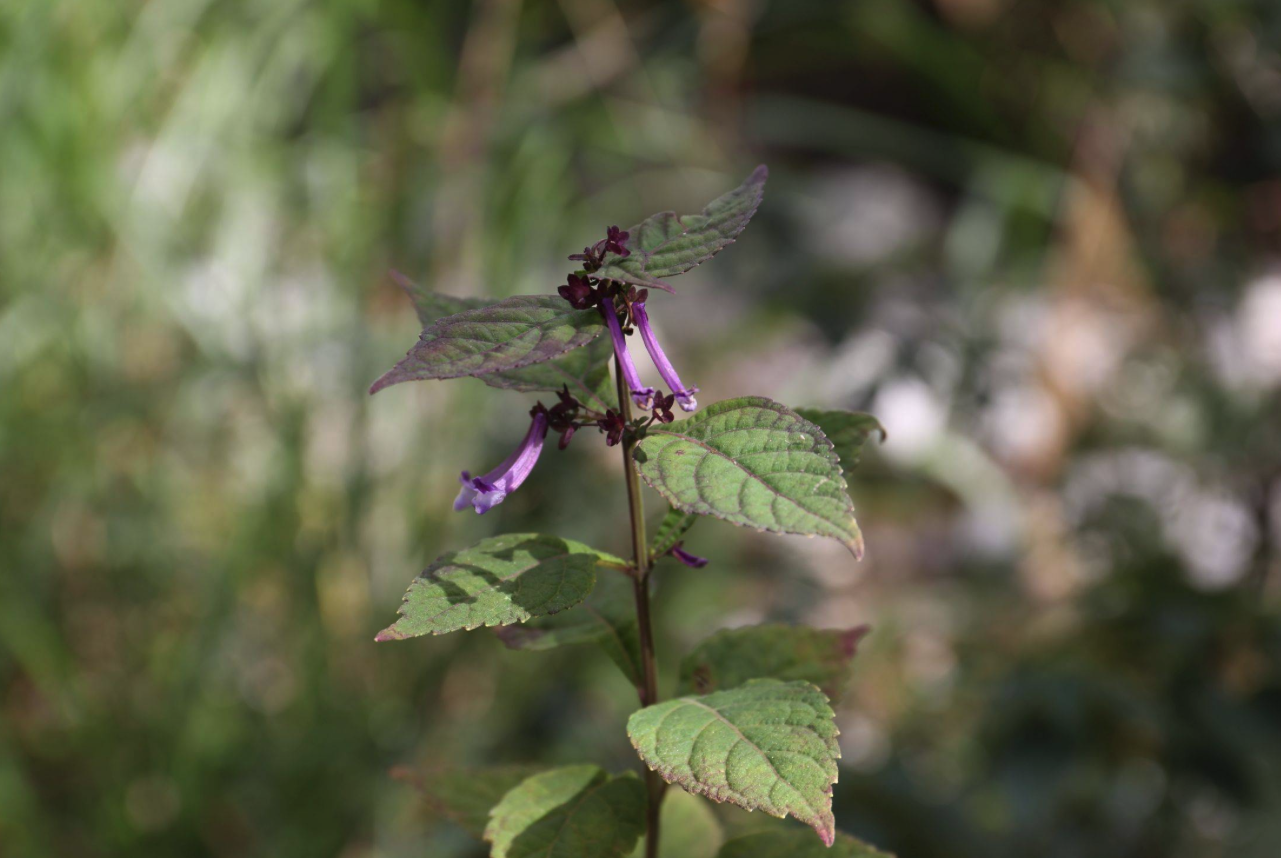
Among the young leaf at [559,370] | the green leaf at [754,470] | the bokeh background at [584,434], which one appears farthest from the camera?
the bokeh background at [584,434]

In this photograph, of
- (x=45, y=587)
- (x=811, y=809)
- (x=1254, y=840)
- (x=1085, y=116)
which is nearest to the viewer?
(x=811, y=809)

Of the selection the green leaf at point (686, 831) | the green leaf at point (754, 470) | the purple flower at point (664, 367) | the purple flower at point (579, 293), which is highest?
the purple flower at point (579, 293)

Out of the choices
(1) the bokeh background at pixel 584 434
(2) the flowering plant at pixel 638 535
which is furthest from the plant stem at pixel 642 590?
(1) the bokeh background at pixel 584 434

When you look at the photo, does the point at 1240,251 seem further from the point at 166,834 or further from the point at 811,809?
the point at 166,834

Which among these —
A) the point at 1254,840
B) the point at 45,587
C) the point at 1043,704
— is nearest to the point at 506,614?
the point at 1043,704

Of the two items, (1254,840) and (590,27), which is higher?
(590,27)

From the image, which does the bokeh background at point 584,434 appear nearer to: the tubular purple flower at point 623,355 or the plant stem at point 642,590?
the plant stem at point 642,590

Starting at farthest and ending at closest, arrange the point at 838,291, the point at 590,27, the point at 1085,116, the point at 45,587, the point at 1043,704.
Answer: the point at 590,27
the point at 1085,116
the point at 45,587
the point at 838,291
the point at 1043,704
